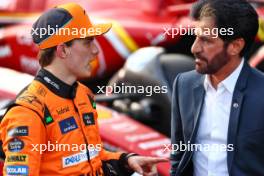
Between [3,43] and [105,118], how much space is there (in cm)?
257

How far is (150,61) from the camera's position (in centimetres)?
535

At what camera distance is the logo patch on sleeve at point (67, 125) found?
102 inches

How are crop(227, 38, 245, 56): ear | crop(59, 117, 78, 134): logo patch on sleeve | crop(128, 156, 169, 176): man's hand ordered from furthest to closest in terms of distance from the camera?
1. crop(128, 156, 169, 176): man's hand
2. crop(227, 38, 245, 56): ear
3. crop(59, 117, 78, 134): logo patch on sleeve

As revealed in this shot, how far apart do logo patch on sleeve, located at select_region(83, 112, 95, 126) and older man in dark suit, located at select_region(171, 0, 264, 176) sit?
38 cm

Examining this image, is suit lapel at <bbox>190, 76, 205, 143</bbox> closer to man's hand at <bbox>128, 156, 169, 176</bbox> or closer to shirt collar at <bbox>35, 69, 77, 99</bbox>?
man's hand at <bbox>128, 156, 169, 176</bbox>

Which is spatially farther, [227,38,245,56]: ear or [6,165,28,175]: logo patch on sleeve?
[227,38,245,56]: ear

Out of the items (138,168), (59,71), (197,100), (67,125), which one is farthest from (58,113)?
(197,100)

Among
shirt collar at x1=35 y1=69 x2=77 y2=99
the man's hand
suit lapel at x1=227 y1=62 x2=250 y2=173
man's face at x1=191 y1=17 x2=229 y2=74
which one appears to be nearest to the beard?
man's face at x1=191 y1=17 x2=229 y2=74

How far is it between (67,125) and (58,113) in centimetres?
6

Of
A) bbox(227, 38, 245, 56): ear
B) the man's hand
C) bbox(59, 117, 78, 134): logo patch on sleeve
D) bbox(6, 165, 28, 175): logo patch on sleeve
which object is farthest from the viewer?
the man's hand

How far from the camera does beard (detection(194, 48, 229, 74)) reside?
267cm

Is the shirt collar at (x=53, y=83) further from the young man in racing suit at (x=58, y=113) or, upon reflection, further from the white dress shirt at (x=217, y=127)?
the white dress shirt at (x=217, y=127)

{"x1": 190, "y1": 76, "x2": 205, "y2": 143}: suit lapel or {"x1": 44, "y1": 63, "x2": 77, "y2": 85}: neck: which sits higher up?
{"x1": 44, "y1": 63, "x2": 77, "y2": 85}: neck

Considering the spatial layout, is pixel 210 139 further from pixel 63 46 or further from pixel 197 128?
pixel 63 46
